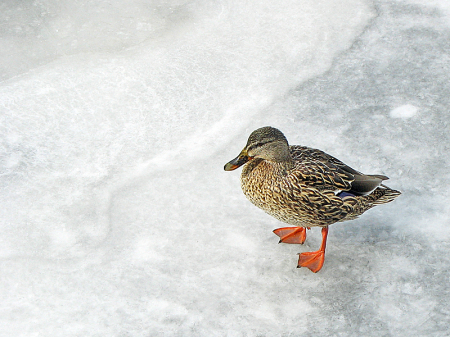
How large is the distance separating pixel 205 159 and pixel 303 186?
42.9 inches

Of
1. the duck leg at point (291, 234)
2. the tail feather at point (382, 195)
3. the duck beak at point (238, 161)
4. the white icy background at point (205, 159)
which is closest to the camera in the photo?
the white icy background at point (205, 159)

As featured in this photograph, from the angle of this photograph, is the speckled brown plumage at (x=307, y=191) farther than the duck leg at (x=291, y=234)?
No

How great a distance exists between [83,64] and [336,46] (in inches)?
88.8

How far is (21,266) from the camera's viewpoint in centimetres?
339

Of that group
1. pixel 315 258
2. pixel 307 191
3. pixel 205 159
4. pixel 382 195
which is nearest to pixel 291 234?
pixel 315 258

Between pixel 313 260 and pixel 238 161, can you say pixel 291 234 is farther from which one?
pixel 238 161

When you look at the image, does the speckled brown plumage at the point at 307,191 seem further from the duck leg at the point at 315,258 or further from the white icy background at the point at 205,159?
the white icy background at the point at 205,159

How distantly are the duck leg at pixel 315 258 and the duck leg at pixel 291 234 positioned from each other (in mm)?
190

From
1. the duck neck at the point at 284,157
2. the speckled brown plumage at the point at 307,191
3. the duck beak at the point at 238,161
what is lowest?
the speckled brown plumage at the point at 307,191

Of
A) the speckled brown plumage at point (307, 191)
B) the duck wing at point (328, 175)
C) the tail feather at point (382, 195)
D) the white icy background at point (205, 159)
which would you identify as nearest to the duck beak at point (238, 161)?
the speckled brown plumage at point (307, 191)

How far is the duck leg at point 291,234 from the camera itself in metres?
3.61

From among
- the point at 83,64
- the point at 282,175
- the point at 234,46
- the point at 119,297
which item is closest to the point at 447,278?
the point at 282,175

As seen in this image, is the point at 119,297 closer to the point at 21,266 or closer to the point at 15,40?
the point at 21,266

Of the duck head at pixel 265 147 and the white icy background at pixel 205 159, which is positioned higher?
the duck head at pixel 265 147
